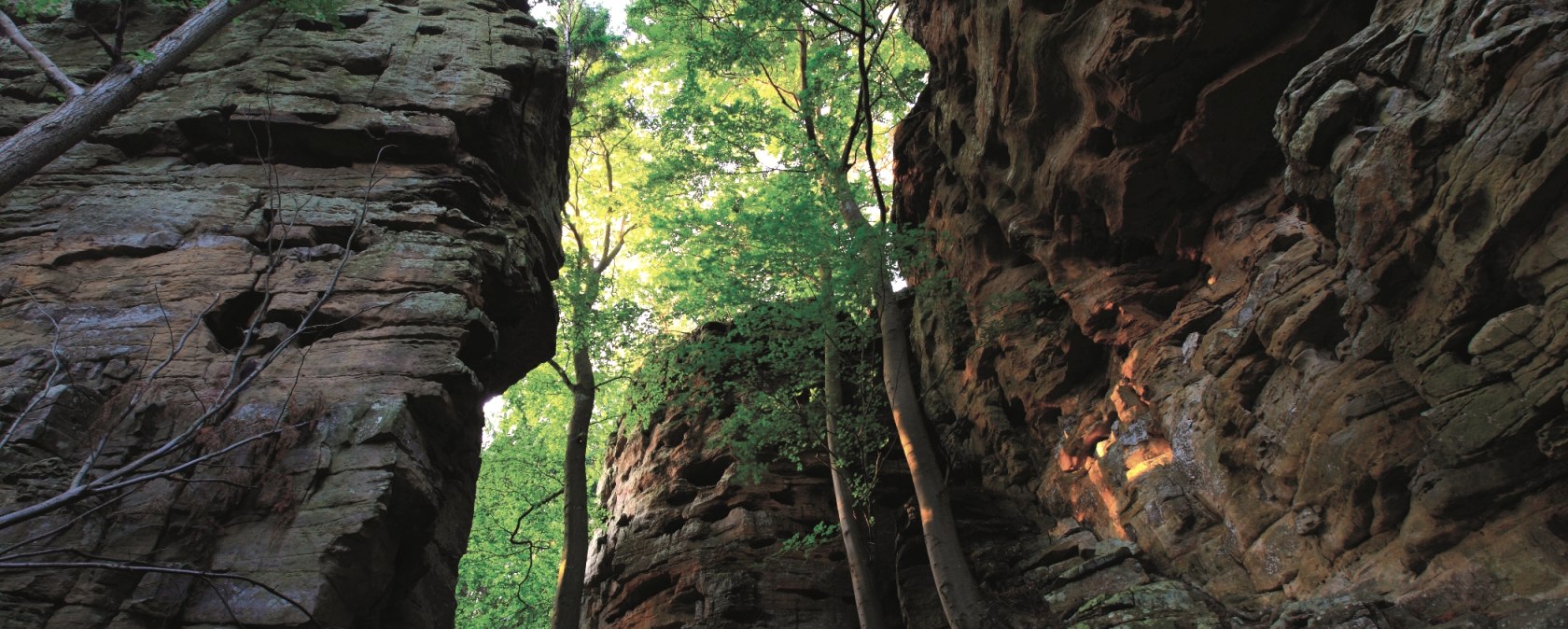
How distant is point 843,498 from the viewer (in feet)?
41.8

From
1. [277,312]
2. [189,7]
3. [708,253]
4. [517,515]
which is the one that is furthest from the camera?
[517,515]

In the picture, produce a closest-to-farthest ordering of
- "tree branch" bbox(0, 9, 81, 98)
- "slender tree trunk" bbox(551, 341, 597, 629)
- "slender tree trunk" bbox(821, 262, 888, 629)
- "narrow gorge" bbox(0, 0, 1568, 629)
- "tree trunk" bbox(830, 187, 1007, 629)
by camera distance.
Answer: "narrow gorge" bbox(0, 0, 1568, 629), "tree branch" bbox(0, 9, 81, 98), "tree trunk" bbox(830, 187, 1007, 629), "slender tree trunk" bbox(821, 262, 888, 629), "slender tree trunk" bbox(551, 341, 597, 629)

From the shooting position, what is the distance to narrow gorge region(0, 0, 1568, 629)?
5781 mm

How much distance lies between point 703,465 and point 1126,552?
8864 mm

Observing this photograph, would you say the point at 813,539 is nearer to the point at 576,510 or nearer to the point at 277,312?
the point at 576,510

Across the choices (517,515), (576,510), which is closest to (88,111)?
(576,510)

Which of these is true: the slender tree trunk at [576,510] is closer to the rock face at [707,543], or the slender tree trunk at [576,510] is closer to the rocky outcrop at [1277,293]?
the rock face at [707,543]

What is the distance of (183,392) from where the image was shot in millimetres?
6891

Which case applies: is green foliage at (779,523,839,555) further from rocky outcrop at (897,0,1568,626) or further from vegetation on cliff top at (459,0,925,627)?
rocky outcrop at (897,0,1568,626)

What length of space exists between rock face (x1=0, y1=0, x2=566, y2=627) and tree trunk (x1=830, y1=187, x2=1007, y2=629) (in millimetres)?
5402

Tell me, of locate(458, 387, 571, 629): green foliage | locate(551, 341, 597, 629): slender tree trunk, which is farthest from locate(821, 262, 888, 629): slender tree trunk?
locate(458, 387, 571, 629): green foliage

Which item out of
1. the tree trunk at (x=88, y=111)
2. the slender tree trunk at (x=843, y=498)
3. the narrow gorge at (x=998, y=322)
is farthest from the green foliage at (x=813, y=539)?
the tree trunk at (x=88, y=111)

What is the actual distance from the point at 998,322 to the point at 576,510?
792cm

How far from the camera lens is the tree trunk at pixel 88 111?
262 inches
